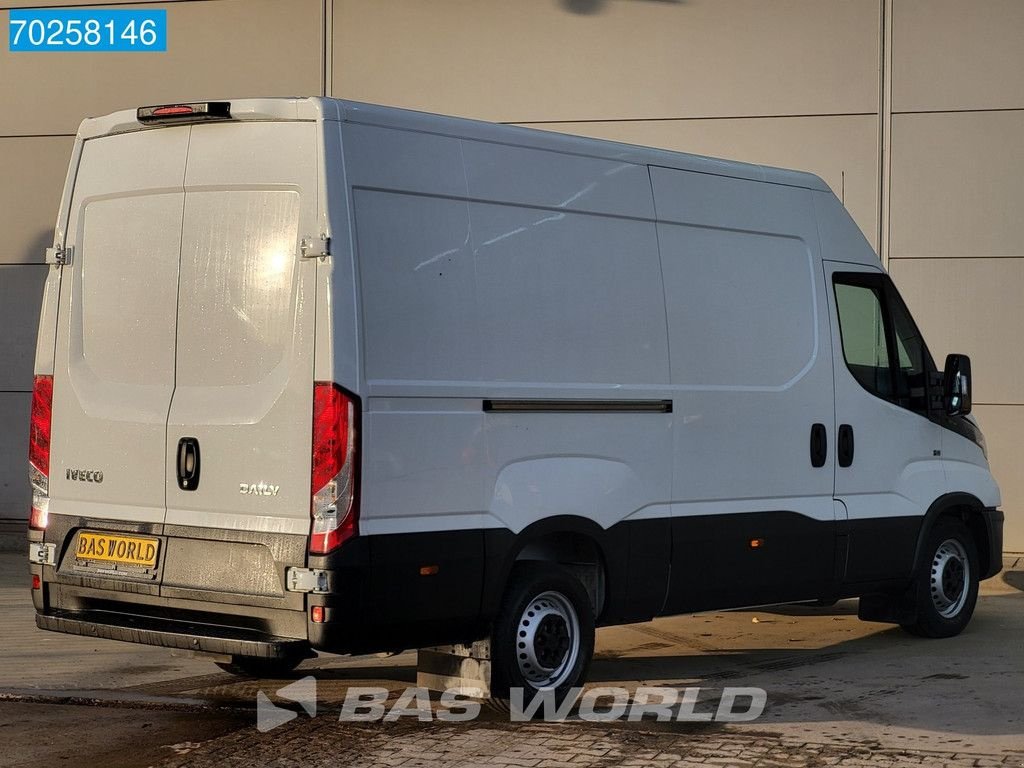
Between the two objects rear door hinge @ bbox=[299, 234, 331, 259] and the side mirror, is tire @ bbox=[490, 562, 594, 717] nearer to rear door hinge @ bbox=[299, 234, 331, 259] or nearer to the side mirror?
Result: rear door hinge @ bbox=[299, 234, 331, 259]

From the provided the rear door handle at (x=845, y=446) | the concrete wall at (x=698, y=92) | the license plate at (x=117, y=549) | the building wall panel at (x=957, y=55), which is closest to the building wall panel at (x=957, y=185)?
the concrete wall at (x=698, y=92)

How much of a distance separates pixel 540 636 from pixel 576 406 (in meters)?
1.05

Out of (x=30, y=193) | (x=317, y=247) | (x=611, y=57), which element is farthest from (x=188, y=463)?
(x=30, y=193)

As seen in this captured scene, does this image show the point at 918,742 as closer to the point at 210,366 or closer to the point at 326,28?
the point at 210,366

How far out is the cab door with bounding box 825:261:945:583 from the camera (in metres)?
8.63

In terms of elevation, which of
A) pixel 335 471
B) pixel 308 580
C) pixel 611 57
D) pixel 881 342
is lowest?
pixel 308 580

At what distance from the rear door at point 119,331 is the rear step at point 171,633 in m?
0.43

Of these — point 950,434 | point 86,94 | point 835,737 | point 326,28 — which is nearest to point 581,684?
point 835,737

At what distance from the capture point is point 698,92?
44.8 feet

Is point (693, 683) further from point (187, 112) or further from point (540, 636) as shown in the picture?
point (187, 112)

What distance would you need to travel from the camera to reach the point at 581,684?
7406mm

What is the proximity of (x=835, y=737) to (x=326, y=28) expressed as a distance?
30.6 feet

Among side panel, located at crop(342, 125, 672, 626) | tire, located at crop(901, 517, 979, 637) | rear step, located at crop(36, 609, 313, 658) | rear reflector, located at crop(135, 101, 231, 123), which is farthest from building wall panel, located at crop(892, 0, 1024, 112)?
rear step, located at crop(36, 609, 313, 658)

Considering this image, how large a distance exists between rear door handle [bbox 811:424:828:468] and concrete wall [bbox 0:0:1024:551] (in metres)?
4.66
